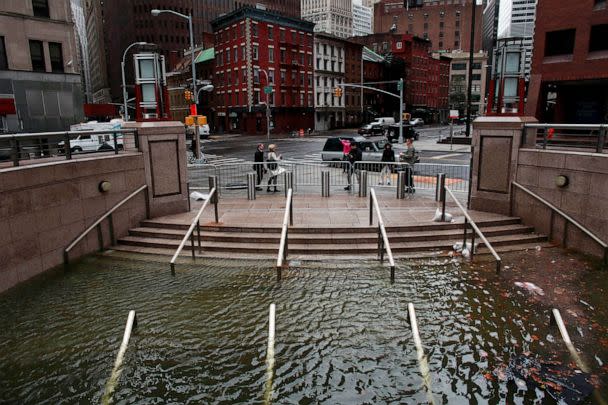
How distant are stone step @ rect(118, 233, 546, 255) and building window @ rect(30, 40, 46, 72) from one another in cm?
3131

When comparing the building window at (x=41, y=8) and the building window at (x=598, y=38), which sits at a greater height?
the building window at (x=41, y=8)

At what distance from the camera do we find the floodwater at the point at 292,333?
18.3ft

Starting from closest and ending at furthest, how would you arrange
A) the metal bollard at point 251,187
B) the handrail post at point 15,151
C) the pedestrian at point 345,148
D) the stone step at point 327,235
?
the handrail post at point 15,151, the stone step at point 327,235, the metal bollard at point 251,187, the pedestrian at point 345,148

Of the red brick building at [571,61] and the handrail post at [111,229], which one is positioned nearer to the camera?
the handrail post at [111,229]

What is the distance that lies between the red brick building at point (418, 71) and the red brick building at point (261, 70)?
2935 cm

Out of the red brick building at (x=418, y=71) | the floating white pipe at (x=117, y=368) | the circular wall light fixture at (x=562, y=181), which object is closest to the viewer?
the floating white pipe at (x=117, y=368)

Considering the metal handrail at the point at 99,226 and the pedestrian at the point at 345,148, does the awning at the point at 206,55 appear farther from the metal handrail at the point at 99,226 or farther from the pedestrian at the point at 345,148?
the metal handrail at the point at 99,226

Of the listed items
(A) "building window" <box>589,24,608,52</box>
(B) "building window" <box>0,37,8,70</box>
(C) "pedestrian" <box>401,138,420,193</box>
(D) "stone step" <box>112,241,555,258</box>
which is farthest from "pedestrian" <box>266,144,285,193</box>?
(A) "building window" <box>589,24,608,52</box>

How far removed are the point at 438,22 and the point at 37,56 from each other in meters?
140

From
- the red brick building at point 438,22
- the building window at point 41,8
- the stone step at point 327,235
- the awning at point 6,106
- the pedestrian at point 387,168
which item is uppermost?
the red brick building at point 438,22

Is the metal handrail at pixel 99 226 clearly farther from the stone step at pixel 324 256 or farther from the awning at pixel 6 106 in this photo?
the awning at pixel 6 106

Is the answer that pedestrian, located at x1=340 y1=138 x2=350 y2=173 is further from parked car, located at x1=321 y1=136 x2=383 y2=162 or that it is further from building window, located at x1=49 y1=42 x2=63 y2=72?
building window, located at x1=49 y1=42 x2=63 y2=72

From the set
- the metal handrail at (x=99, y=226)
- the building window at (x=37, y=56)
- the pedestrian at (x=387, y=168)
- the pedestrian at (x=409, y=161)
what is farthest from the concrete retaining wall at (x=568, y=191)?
the building window at (x=37, y=56)

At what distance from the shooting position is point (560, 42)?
3572cm
